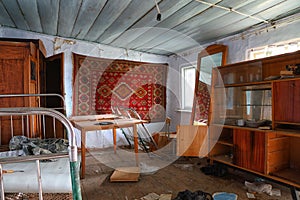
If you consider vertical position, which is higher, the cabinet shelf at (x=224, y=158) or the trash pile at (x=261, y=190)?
the cabinet shelf at (x=224, y=158)

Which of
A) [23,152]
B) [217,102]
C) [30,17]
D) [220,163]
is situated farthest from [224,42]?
[23,152]

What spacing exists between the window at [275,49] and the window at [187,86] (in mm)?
1508

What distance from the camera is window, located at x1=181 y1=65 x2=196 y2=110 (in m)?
4.52

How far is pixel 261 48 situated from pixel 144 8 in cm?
184

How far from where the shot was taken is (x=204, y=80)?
3.87m

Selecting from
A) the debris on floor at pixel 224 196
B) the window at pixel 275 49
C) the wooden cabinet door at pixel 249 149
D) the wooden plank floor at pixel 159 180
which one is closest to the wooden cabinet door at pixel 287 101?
the wooden cabinet door at pixel 249 149

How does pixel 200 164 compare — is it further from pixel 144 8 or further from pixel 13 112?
pixel 13 112

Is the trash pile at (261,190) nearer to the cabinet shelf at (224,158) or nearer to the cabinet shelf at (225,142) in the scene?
the cabinet shelf at (224,158)

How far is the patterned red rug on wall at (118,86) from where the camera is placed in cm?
404

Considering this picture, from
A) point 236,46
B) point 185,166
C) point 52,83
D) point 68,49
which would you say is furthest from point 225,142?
point 68,49

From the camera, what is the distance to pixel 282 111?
7.36 feet

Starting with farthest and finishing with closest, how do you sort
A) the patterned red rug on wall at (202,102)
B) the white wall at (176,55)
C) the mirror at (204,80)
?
the patterned red rug on wall at (202,102), the mirror at (204,80), the white wall at (176,55)

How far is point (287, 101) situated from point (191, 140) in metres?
1.50

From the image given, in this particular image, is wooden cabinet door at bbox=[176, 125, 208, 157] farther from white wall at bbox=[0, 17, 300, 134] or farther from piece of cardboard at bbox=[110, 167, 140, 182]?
white wall at bbox=[0, 17, 300, 134]
